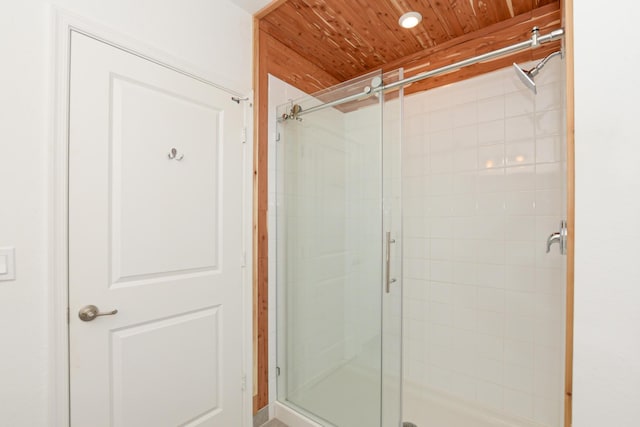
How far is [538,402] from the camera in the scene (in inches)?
64.3

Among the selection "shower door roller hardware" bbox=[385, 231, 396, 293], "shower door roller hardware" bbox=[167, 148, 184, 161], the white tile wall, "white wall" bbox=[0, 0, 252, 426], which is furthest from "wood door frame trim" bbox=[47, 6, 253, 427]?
the white tile wall

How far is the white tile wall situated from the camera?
1624 millimetres

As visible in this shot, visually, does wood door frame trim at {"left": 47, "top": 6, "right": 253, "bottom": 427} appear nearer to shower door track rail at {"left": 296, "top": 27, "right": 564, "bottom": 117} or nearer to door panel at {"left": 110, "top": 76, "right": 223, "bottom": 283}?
door panel at {"left": 110, "top": 76, "right": 223, "bottom": 283}

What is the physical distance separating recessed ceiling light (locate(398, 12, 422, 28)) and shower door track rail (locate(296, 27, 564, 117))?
0.40m

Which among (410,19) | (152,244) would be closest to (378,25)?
(410,19)

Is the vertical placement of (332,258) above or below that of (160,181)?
below

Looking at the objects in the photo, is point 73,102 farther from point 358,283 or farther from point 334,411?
point 334,411

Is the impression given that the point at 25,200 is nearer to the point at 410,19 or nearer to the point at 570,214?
the point at 570,214

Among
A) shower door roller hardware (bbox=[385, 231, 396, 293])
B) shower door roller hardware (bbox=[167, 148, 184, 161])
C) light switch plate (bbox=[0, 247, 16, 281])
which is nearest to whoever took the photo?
light switch plate (bbox=[0, 247, 16, 281])

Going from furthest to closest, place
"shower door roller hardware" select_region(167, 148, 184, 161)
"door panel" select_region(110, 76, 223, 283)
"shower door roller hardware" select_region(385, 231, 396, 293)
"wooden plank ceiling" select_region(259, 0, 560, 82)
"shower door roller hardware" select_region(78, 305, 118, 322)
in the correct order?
"wooden plank ceiling" select_region(259, 0, 560, 82) → "shower door roller hardware" select_region(385, 231, 396, 293) → "shower door roller hardware" select_region(167, 148, 184, 161) → "door panel" select_region(110, 76, 223, 283) → "shower door roller hardware" select_region(78, 305, 118, 322)

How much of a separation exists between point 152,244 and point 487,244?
1977mm

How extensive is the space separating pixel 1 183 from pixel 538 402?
276 cm

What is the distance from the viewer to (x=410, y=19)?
1690mm

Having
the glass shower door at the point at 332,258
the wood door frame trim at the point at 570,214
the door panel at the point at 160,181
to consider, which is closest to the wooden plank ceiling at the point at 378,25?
the glass shower door at the point at 332,258
